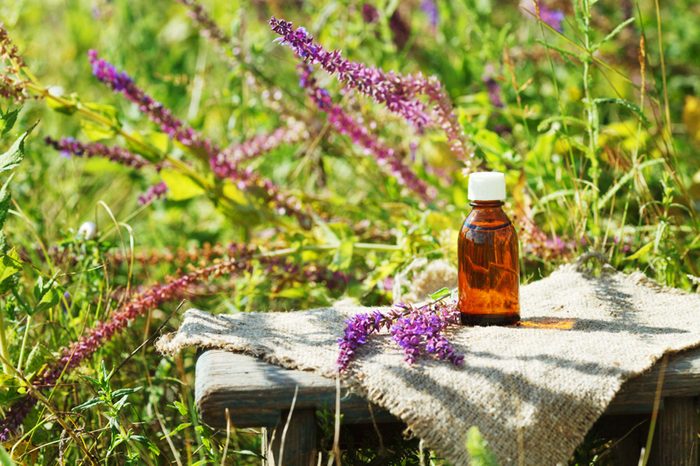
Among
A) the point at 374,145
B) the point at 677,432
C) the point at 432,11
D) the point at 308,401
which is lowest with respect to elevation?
the point at 677,432

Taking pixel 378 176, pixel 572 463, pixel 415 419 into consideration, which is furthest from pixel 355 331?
pixel 378 176

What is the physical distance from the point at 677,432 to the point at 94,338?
1.17m

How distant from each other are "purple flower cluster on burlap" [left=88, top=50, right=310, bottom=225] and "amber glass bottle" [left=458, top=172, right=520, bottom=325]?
1006 mm

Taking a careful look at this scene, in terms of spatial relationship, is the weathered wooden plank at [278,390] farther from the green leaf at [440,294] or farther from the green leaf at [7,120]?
the green leaf at [7,120]

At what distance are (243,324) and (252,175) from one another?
0.94 m

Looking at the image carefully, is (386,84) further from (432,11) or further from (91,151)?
(432,11)

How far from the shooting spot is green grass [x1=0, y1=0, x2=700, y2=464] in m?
1.98

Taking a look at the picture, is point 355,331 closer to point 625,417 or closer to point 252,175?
point 625,417

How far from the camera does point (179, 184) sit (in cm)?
264

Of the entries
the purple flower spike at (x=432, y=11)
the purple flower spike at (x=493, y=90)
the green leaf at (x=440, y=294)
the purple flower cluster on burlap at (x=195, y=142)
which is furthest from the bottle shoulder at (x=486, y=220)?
the purple flower spike at (x=432, y=11)

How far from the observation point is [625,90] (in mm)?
4043

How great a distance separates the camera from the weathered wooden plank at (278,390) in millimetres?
1436

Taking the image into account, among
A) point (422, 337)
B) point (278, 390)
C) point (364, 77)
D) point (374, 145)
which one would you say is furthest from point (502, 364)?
point (374, 145)

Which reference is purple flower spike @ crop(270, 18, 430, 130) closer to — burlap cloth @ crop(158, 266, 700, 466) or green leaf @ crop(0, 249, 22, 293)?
burlap cloth @ crop(158, 266, 700, 466)
